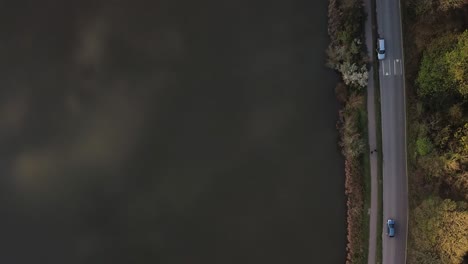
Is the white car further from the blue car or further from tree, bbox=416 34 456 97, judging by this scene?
the blue car

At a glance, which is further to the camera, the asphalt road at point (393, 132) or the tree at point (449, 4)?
the asphalt road at point (393, 132)

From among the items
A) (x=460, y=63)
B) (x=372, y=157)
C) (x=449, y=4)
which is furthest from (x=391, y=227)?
(x=449, y=4)

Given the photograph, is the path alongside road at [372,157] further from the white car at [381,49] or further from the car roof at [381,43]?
the car roof at [381,43]

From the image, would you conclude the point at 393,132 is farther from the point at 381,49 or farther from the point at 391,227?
the point at 391,227

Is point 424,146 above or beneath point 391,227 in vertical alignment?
above

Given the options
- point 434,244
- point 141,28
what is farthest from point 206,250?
point 141,28

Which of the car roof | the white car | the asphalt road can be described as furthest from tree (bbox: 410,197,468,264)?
the car roof

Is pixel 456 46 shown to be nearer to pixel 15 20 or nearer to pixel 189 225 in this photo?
pixel 189 225

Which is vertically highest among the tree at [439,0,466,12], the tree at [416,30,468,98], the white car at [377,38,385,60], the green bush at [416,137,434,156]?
the tree at [439,0,466,12]

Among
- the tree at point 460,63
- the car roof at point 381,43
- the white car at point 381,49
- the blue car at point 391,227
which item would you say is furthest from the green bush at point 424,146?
Answer: the car roof at point 381,43
